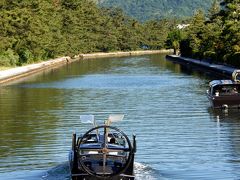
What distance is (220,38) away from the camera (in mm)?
76750

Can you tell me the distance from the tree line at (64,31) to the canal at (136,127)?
28.6m

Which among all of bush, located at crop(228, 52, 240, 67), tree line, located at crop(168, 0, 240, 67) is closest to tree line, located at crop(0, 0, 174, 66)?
tree line, located at crop(168, 0, 240, 67)

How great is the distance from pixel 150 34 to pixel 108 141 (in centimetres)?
15785

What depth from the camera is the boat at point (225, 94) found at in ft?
120

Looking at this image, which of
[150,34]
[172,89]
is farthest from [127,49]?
[172,89]

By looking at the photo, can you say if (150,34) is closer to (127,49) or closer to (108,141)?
(127,49)

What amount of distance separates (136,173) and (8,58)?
62.1 m

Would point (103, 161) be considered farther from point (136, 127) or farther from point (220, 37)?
point (220, 37)

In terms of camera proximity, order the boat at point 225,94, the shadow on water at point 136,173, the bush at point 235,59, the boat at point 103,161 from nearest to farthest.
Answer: the boat at point 103,161 < the shadow on water at point 136,173 < the boat at point 225,94 < the bush at point 235,59

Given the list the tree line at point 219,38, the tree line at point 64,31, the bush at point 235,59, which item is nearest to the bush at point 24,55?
the tree line at point 64,31

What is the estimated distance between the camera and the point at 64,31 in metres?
126

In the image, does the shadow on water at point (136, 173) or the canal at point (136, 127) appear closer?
the shadow on water at point (136, 173)

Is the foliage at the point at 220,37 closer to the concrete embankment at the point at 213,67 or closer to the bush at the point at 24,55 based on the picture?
the concrete embankment at the point at 213,67

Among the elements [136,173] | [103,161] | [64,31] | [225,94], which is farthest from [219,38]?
[103,161]
